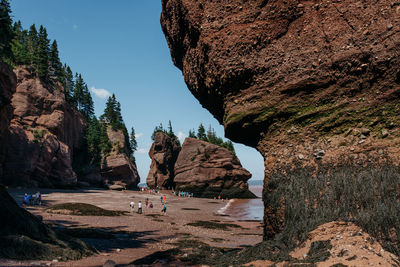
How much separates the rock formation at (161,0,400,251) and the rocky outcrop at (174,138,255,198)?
184 feet

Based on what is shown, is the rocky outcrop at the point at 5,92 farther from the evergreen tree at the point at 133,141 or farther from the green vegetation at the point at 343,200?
the evergreen tree at the point at 133,141

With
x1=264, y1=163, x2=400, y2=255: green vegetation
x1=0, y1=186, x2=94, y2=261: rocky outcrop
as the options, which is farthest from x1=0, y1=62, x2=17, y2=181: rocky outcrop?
x1=264, y1=163, x2=400, y2=255: green vegetation

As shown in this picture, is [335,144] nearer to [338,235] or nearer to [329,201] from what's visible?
[329,201]

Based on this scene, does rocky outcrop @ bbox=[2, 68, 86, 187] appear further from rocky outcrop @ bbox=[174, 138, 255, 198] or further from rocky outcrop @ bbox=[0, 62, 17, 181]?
rocky outcrop @ bbox=[174, 138, 255, 198]

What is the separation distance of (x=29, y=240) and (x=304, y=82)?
10.4 meters

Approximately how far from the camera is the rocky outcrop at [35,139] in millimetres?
44375

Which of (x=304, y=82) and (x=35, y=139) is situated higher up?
(x=35, y=139)

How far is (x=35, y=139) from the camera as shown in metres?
48.0

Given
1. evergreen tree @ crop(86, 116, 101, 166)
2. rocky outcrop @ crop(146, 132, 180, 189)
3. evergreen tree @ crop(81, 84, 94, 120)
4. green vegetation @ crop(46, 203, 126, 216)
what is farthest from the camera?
evergreen tree @ crop(81, 84, 94, 120)

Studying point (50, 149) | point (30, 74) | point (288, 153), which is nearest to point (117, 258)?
point (288, 153)

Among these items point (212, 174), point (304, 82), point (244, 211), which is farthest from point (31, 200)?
point (212, 174)

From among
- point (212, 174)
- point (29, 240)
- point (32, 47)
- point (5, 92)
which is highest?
point (32, 47)

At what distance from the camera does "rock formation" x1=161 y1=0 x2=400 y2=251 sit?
21.8 ft

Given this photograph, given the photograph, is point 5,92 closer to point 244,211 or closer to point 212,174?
point 244,211
